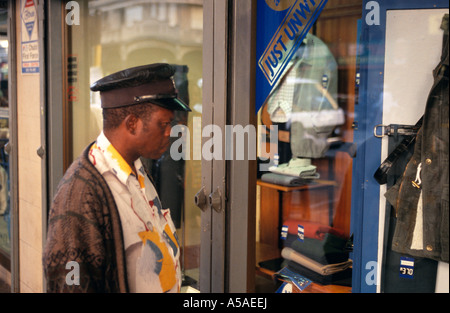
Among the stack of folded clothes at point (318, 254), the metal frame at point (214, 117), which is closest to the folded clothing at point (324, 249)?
the stack of folded clothes at point (318, 254)

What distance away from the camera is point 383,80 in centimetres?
162

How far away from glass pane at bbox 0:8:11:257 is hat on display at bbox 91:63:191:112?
1.64 m

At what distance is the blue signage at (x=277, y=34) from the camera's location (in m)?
1.82

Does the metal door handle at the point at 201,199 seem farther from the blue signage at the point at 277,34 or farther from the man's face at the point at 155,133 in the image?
the blue signage at the point at 277,34

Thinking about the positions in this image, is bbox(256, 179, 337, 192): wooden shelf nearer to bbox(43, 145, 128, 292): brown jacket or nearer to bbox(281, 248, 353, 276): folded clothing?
bbox(281, 248, 353, 276): folded clothing

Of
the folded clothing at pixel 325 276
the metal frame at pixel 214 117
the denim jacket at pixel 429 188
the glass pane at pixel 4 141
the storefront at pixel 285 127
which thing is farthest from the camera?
the glass pane at pixel 4 141

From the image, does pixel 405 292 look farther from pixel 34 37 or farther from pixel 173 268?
pixel 34 37

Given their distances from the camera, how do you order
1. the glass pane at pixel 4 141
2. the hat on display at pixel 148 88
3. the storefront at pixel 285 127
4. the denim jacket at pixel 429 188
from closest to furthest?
the denim jacket at pixel 429 188 → the storefront at pixel 285 127 → the hat on display at pixel 148 88 → the glass pane at pixel 4 141

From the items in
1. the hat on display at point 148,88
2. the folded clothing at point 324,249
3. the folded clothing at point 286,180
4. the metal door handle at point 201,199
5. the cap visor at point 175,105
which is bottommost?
the folded clothing at point 324,249

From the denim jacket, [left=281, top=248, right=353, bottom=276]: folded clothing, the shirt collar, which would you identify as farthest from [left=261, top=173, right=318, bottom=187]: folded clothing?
the shirt collar

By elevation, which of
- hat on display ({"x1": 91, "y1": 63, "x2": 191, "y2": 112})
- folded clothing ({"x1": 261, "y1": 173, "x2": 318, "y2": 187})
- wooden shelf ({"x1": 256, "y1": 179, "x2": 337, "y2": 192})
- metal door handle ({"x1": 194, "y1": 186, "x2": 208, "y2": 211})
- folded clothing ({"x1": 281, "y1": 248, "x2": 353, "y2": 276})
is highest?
hat on display ({"x1": 91, "y1": 63, "x2": 191, "y2": 112})

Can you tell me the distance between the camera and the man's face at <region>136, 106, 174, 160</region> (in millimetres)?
2053
